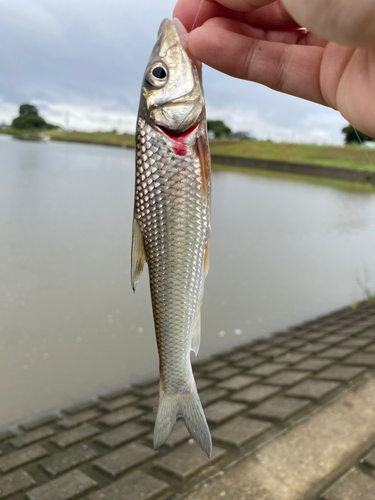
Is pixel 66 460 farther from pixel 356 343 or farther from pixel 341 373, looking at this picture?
pixel 356 343

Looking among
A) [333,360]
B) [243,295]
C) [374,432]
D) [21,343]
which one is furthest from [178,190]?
[243,295]

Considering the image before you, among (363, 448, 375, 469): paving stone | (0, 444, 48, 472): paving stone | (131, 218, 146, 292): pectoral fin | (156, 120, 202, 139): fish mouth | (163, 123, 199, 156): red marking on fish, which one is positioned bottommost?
(0, 444, 48, 472): paving stone

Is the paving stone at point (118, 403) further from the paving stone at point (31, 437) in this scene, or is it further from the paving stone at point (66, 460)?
the paving stone at point (66, 460)

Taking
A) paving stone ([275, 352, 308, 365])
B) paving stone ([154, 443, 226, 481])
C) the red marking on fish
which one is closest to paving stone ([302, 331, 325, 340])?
paving stone ([275, 352, 308, 365])

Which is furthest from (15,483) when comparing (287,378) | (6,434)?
(287,378)

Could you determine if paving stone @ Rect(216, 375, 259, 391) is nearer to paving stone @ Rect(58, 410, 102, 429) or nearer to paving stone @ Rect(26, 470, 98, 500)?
paving stone @ Rect(58, 410, 102, 429)

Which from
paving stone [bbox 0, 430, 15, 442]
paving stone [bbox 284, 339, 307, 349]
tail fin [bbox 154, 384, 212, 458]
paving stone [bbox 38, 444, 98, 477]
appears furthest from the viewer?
paving stone [bbox 284, 339, 307, 349]
